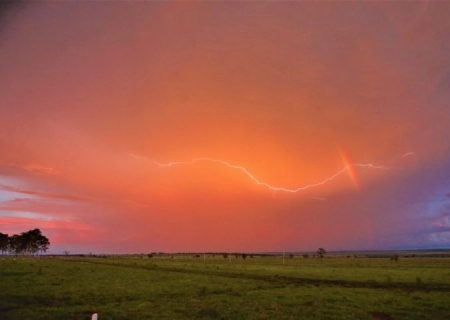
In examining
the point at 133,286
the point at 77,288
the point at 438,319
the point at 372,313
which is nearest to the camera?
the point at 438,319

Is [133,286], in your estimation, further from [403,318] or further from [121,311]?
[403,318]

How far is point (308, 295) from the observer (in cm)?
3841

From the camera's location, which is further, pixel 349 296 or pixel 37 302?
pixel 349 296

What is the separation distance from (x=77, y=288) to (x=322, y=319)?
2980 centimetres

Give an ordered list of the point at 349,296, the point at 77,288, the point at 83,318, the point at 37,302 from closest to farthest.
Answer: the point at 83,318, the point at 37,302, the point at 349,296, the point at 77,288

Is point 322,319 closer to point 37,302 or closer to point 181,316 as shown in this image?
point 181,316

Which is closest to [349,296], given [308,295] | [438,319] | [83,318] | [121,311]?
[308,295]

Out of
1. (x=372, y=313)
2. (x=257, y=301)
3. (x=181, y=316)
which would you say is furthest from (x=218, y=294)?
(x=372, y=313)

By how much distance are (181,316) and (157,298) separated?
9771mm

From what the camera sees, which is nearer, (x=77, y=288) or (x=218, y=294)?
(x=218, y=294)

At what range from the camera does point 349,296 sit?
1495 inches

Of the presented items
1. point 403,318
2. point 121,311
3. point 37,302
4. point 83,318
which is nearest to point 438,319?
point 403,318

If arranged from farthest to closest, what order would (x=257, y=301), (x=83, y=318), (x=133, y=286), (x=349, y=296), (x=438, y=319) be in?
(x=133, y=286) < (x=349, y=296) < (x=257, y=301) < (x=438, y=319) < (x=83, y=318)

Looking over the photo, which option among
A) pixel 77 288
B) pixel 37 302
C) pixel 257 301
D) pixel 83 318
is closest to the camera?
pixel 83 318
